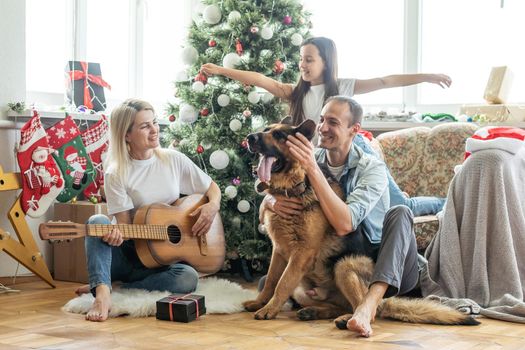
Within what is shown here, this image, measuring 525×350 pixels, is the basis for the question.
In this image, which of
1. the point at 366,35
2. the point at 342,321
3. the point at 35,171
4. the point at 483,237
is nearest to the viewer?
the point at 342,321

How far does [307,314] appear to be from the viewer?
2797 millimetres

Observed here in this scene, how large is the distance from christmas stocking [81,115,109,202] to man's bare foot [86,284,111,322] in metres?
1.16

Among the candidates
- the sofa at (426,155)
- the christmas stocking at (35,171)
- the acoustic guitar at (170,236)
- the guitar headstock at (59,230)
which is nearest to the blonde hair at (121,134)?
the acoustic guitar at (170,236)

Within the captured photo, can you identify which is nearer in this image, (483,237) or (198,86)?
(483,237)

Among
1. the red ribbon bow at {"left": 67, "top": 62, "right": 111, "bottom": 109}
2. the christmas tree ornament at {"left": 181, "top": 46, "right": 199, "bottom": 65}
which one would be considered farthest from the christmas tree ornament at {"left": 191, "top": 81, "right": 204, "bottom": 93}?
the red ribbon bow at {"left": 67, "top": 62, "right": 111, "bottom": 109}

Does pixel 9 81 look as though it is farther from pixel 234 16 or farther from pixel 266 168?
pixel 266 168

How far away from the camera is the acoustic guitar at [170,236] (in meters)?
3.05

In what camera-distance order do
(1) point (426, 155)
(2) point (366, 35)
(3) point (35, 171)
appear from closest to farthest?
(3) point (35, 171), (1) point (426, 155), (2) point (366, 35)

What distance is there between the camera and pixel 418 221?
11.2ft

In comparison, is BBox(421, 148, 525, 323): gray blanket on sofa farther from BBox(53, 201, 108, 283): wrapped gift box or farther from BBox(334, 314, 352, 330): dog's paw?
BBox(53, 201, 108, 283): wrapped gift box

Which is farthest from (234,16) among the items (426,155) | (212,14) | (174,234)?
(174,234)

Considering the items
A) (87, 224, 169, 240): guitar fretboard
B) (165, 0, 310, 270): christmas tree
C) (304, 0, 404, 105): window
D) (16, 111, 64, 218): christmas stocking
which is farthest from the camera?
(304, 0, 404, 105): window

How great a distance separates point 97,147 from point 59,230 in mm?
1388

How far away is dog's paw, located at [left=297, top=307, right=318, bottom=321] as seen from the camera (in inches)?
110
